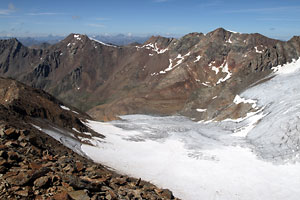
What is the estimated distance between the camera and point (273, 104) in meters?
42.2

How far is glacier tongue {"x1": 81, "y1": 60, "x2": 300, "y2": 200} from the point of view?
21.6m

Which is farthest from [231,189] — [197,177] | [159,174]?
[159,174]

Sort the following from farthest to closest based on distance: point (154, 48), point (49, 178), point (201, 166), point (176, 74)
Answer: point (154, 48) → point (176, 74) → point (201, 166) → point (49, 178)

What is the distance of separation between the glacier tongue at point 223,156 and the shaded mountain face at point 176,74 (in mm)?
11858

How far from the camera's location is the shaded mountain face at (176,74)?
7269 cm

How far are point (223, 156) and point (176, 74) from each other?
9139cm

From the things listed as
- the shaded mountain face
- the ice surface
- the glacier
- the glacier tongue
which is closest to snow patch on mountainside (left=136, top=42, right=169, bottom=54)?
the shaded mountain face

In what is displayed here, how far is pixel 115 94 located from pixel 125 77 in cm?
1467

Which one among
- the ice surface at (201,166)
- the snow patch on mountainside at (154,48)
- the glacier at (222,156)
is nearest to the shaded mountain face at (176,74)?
the snow patch on mountainside at (154,48)

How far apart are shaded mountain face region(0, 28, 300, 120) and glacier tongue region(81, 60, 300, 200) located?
11.9 meters

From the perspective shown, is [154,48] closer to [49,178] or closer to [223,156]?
[223,156]

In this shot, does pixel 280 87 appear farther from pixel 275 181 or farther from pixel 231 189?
pixel 231 189

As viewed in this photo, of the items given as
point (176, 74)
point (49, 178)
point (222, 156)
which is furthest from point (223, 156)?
point (176, 74)

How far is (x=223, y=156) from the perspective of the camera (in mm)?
29094
